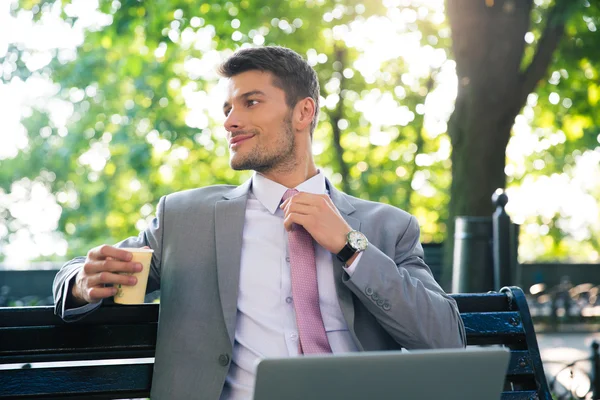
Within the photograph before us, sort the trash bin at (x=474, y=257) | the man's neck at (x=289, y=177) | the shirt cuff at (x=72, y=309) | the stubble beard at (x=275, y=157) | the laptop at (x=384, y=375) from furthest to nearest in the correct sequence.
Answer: the trash bin at (x=474, y=257) → the man's neck at (x=289, y=177) → the stubble beard at (x=275, y=157) → the shirt cuff at (x=72, y=309) → the laptop at (x=384, y=375)

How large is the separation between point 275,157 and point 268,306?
68cm

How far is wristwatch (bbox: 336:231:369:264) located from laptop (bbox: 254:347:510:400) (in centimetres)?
95

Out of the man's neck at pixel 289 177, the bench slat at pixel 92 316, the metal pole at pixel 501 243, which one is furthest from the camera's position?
the metal pole at pixel 501 243

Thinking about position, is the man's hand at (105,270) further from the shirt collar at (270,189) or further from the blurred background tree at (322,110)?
the blurred background tree at (322,110)

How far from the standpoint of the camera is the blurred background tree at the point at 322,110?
30.4ft

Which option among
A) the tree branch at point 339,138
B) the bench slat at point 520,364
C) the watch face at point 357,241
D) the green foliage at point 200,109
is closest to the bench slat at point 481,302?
the bench slat at point 520,364

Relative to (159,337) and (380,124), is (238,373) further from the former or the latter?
(380,124)

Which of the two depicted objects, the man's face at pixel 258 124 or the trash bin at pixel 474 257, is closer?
the man's face at pixel 258 124

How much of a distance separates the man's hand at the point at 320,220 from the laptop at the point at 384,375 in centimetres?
97

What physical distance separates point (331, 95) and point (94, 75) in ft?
17.3

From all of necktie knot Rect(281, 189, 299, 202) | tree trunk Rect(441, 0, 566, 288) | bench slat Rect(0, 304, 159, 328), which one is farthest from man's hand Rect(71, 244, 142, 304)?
tree trunk Rect(441, 0, 566, 288)

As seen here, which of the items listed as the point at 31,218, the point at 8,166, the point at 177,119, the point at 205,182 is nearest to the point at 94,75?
the point at 177,119

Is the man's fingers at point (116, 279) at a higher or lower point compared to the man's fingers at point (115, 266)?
lower

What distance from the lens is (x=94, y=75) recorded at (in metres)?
15.3
